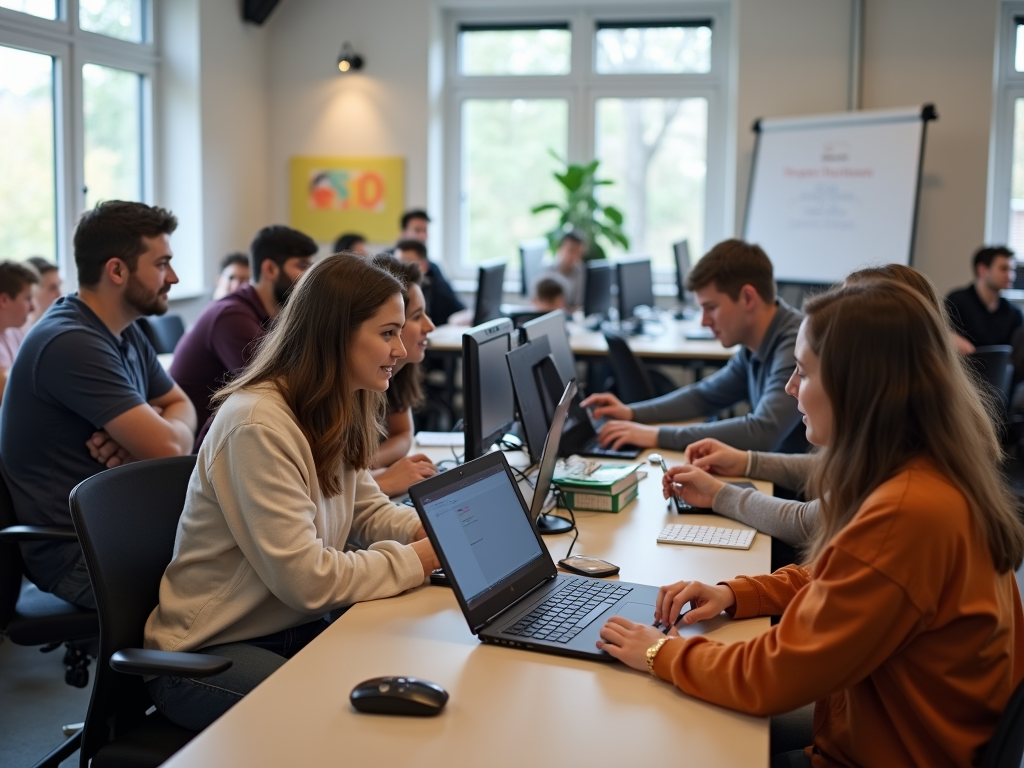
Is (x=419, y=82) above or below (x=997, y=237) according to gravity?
above

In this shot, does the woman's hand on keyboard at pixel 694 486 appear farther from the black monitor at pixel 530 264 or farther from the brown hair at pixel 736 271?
the black monitor at pixel 530 264

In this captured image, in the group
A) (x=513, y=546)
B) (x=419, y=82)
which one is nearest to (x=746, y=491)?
(x=513, y=546)

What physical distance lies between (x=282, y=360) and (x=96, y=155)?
4.82 metres

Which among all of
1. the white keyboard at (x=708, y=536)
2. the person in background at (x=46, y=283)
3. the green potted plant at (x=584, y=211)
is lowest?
the white keyboard at (x=708, y=536)

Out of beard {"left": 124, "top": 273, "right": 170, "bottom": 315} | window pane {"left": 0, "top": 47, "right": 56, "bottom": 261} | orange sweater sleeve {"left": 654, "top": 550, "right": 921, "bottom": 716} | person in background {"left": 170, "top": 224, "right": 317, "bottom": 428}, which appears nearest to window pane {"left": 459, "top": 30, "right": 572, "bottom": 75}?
window pane {"left": 0, "top": 47, "right": 56, "bottom": 261}

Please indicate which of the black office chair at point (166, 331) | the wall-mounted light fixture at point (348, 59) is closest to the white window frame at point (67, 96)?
the black office chair at point (166, 331)

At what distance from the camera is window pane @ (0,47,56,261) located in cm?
529

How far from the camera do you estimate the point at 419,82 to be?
7.35m

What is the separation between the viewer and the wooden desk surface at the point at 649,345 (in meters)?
5.18

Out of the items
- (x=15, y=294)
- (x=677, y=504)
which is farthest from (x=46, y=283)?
(x=677, y=504)

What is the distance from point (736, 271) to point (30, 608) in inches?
83.8

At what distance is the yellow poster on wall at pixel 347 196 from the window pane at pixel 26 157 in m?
2.21

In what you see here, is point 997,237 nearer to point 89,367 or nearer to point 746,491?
point 746,491

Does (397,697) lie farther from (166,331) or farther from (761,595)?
(166,331)
